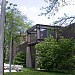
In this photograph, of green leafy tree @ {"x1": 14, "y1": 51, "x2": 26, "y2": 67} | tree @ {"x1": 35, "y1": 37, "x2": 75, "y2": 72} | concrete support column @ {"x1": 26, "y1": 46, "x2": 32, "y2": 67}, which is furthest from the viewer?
green leafy tree @ {"x1": 14, "y1": 51, "x2": 26, "y2": 67}

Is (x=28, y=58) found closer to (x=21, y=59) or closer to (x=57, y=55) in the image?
(x=21, y=59)

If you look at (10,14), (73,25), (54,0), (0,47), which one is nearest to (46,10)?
(54,0)

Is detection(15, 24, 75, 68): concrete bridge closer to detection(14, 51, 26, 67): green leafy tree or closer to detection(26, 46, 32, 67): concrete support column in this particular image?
detection(26, 46, 32, 67): concrete support column

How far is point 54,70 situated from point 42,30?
719cm

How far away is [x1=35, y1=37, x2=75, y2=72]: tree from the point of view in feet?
75.8

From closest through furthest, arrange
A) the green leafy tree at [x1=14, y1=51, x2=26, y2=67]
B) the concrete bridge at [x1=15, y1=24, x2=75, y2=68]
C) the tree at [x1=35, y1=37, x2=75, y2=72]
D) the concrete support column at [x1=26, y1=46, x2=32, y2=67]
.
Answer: the tree at [x1=35, y1=37, x2=75, y2=72] → the concrete bridge at [x1=15, y1=24, x2=75, y2=68] → the concrete support column at [x1=26, y1=46, x2=32, y2=67] → the green leafy tree at [x1=14, y1=51, x2=26, y2=67]

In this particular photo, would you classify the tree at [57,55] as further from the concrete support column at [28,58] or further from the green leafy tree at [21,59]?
the green leafy tree at [21,59]

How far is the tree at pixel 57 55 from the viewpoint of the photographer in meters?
23.1

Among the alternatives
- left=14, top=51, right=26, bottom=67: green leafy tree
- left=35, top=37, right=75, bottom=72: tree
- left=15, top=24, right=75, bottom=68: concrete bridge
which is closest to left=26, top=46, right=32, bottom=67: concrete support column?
left=15, top=24, right=75, bottom=68: concrete bridge

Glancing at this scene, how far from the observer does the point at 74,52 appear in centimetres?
2395

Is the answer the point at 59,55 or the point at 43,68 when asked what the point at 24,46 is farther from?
the point at 59,55

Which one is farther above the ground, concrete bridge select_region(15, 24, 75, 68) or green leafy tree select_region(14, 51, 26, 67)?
concrete bridge select_region(15, 24, 75, 68)

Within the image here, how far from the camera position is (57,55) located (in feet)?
77.8

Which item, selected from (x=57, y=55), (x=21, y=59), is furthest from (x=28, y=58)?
(x=57, y=55)
